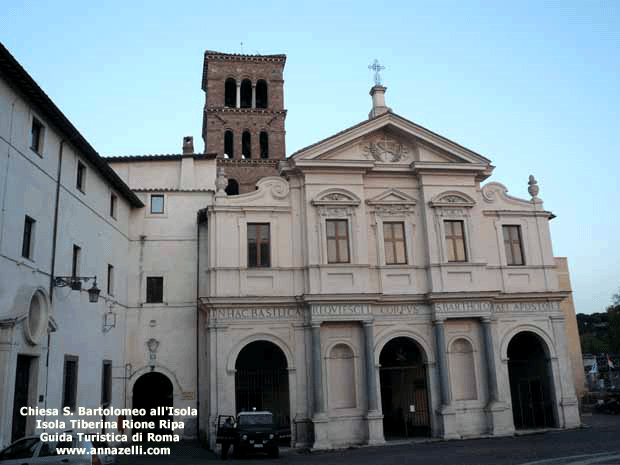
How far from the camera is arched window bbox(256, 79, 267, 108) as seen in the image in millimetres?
45062

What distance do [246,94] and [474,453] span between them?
33.7 metres

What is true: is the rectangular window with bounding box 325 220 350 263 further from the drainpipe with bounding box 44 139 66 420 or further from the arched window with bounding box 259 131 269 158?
the arched window with bounding box 259 131 269 158

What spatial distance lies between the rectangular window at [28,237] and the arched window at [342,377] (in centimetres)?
1214

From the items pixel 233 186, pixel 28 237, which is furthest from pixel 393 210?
pixel 233 186

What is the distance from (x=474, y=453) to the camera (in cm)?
1869

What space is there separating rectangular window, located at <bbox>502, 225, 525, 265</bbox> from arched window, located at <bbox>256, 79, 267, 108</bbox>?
24.2 meters

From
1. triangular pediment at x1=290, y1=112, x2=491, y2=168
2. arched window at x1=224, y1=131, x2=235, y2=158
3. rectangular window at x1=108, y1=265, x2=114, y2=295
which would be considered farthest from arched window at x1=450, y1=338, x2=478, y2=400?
arched window at x1=224, y1=131, x2=235, y2=158

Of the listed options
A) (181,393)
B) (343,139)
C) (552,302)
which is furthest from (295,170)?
(552,302)

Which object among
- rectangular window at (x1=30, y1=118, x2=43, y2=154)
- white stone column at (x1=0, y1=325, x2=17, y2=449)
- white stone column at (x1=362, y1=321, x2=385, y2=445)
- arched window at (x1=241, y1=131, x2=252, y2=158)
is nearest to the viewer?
white stone column at (x1=0, y1=325, x2=17, y2=449)

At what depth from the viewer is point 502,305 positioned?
83.4 feet

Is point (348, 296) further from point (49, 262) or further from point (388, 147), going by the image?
point (49, 262)

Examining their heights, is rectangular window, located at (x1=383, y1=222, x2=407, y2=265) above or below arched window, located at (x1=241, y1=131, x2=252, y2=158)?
below

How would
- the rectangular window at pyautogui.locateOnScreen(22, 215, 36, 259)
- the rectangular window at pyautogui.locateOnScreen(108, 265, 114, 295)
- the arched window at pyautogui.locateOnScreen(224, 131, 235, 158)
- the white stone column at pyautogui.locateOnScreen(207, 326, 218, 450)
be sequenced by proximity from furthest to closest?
1. the arched window at pyautogui.locateOnScreen(224, 131, 235, 158)
2. the rectangular window at pyautogui.locateOnScreen(108, 265, 114, 295)
3. the white stone column at pyautogui.locateOnScreen(207, 326, 218, 450)
4. the rectangular window at pyautogui.locateOnScreen(22, 215, 36, 259)

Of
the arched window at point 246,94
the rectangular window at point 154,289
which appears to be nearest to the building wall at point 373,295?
the rectangular window at point 154,289
